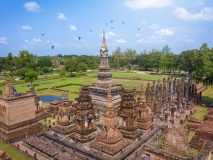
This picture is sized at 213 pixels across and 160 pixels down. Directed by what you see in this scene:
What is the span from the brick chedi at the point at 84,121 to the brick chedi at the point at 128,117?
339 cm

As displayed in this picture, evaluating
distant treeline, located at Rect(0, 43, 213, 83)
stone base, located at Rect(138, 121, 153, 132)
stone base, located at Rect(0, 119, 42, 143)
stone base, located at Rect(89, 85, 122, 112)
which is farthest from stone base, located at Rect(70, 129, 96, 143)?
distant treeline, located at Rect(0, 43, 213, 83)

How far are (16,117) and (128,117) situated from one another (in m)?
15.1

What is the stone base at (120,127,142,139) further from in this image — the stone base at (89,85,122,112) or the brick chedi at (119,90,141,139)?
the stone base at (89,85,122,112)

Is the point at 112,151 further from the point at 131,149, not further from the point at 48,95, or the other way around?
the point at 48,95

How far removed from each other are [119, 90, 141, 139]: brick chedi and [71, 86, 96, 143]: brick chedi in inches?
133

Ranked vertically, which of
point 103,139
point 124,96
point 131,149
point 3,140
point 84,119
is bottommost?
point 3,140

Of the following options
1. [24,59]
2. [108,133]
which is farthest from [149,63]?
[108,133]

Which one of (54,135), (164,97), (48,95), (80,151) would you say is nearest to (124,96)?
(80,151)

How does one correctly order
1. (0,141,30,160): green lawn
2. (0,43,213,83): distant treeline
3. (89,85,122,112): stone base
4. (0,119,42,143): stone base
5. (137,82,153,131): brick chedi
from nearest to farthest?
(0,141,30,160): green lawn
(89,85,122,112): stone base
(137,82,153,131): brick chedi
(0,119,42,143): stone base
(0,43,213,83): distant treeline

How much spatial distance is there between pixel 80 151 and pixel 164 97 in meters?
19.9

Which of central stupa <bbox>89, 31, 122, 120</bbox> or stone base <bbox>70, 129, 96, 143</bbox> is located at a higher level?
central stupa <bbox>89, 31, 122, 120</bbox>

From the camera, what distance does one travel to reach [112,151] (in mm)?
15656

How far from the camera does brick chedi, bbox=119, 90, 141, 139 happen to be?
18.9 meters

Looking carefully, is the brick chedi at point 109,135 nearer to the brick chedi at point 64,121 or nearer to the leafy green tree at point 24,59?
the brick chedi at point 64,121
